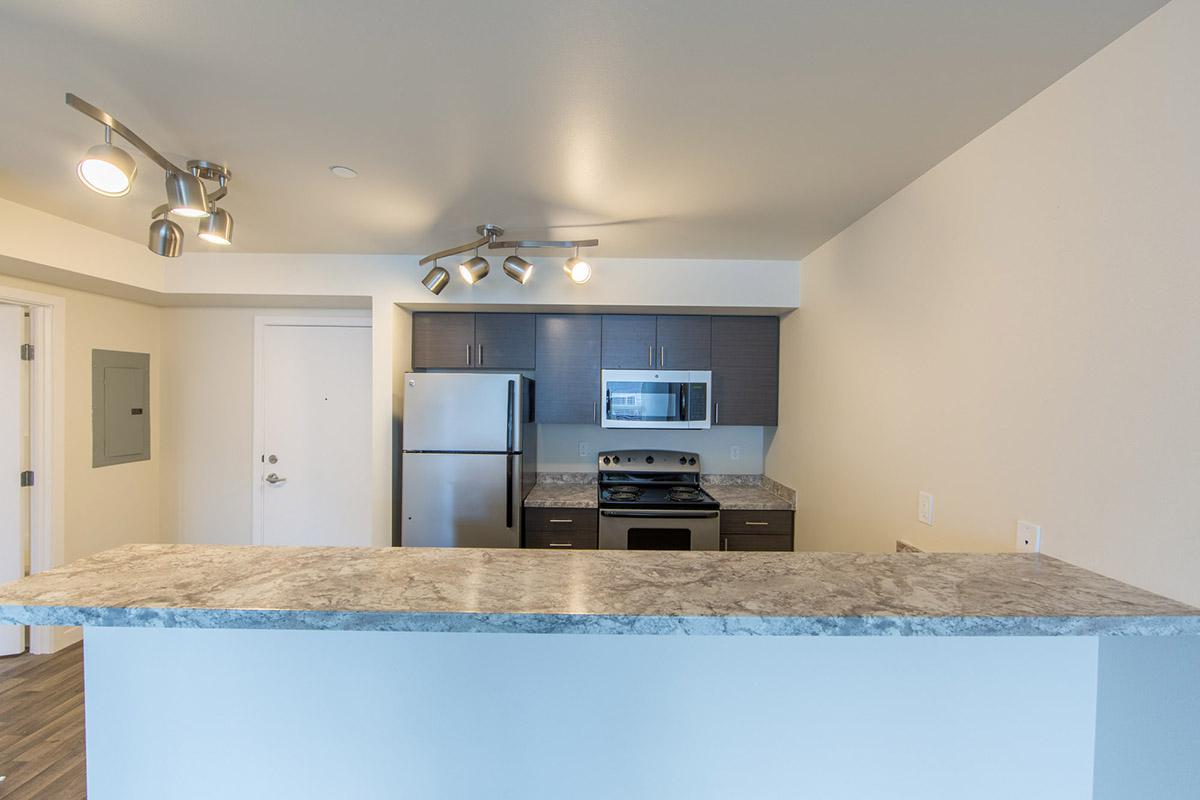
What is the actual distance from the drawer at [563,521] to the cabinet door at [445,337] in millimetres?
1071

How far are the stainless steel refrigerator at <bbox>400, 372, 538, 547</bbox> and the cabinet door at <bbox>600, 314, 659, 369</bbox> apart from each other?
0.71 meters

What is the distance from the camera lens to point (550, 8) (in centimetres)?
107

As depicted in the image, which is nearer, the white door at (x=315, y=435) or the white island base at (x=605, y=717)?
the white island base at (x=605, y=717)

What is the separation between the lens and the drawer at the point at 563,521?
3.07 m

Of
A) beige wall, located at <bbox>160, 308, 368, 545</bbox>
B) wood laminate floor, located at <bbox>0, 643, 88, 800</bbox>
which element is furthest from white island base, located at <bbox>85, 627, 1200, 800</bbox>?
beige wall, located at <bbox>160, 308, 368, 545</bbox>

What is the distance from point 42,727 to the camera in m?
2.26

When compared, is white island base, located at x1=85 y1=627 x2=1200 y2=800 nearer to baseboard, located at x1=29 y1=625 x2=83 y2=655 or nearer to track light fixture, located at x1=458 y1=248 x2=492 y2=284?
→ track light fixture, located at x1=458 y1=248 x2=492 y2=284

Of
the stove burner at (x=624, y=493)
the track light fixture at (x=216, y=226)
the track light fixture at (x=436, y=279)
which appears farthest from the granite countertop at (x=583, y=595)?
the stove burner at (x=624, y=493)

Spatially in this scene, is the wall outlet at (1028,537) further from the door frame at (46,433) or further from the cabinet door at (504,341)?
the door frame at (46,433)

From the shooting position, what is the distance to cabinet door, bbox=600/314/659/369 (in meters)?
3.29

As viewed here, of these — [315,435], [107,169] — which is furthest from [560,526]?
[107,169]

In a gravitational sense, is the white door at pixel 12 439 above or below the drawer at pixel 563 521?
above

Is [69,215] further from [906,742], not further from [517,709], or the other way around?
[906,742]

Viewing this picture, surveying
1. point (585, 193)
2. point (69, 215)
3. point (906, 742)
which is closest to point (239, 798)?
point (906, 742)
